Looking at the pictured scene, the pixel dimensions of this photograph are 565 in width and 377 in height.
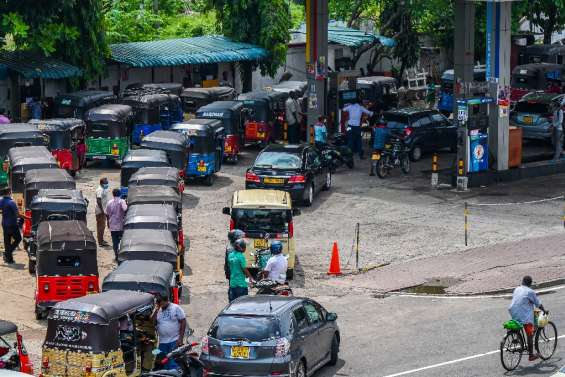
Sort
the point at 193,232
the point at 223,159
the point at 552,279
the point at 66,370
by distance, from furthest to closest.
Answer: the point at 223,159
the point at 193,232
the point at 552,279
the point at 66,370

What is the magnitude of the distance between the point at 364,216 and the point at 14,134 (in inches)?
420

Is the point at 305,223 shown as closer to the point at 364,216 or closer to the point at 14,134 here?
the point at 364,216

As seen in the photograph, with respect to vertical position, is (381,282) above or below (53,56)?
below

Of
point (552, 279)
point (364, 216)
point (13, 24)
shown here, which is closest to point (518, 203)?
point (364, 216)

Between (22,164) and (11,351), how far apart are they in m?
14.6

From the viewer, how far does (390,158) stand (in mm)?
42750

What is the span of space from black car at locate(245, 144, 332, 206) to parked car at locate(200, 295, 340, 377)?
611 inches

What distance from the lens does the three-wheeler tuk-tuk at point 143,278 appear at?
22562 millimetres

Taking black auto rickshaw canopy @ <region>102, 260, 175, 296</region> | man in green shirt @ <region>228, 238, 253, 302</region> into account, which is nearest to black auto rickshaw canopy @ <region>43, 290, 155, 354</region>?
black auto rickshaw canopy @ <region>102, 260, 175, 296</region>

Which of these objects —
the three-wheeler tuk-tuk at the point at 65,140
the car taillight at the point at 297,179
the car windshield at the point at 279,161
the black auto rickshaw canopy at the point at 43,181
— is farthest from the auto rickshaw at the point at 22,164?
the car taillight at the point at 297,179

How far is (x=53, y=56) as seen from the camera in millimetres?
49812

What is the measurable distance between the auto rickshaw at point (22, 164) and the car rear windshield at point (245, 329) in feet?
43.6

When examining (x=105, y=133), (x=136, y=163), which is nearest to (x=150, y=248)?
(x=136, y=163)

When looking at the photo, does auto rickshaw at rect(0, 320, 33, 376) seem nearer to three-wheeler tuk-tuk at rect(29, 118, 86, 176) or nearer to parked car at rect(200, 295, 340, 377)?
parked car at rect(200, 295, 340, 377)
